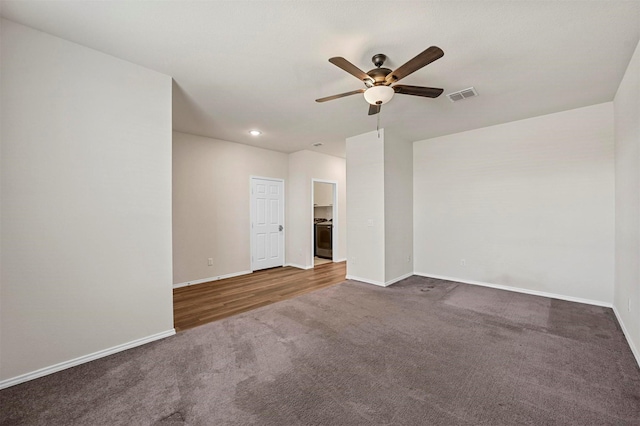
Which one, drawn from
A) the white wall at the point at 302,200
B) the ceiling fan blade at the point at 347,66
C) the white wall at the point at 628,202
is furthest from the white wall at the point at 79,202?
the white wall at the point at 628,202

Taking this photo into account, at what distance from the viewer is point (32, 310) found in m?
2.05

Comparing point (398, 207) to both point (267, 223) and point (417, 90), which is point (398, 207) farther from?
point (267, 223)

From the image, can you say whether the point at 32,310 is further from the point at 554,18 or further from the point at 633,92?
the point at 633,92

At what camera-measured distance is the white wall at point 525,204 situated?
3578 millimetres

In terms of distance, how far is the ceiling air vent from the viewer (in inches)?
121

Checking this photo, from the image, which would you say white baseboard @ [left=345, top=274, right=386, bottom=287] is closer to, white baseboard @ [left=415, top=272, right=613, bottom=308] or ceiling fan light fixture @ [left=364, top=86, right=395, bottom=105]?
white baseboard @ [left=415, top=272, right=613, bottom=308]

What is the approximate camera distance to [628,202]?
106 inches

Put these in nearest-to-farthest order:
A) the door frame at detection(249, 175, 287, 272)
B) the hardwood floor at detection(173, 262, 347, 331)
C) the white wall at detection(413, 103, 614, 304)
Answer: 1. the hardwood floor at detection(173, 262, 347, 331)
2. the white wall at detection(413, 103, 614, 304)
3. the door frame at detection(249, 175, 287, 272)

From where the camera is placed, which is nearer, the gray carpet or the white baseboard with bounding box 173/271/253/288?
the gray carpet

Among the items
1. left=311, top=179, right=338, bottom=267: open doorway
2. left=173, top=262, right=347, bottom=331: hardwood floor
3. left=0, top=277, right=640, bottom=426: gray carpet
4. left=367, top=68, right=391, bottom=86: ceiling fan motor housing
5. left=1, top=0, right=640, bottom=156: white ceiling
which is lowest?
left=0, top=277, right=640, bottom=426: gray carpet

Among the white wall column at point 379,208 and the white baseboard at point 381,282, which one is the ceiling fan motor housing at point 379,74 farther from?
the white baseboard at point 381,282

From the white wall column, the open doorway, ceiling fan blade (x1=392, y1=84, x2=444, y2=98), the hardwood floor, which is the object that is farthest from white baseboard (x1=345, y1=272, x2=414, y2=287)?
ceiling fan blade (x1=392, y1=84, x2=444, y2=98)

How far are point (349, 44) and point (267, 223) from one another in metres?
4.32

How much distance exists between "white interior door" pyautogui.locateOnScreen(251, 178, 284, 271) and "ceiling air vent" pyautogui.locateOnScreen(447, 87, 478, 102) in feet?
13.1
